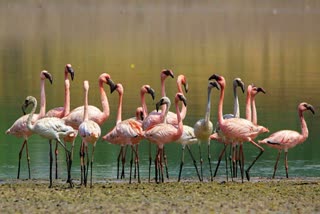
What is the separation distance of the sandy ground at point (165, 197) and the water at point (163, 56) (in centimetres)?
247

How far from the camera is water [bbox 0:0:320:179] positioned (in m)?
20.8

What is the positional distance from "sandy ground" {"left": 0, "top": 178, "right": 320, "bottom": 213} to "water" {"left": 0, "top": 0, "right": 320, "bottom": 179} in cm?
247

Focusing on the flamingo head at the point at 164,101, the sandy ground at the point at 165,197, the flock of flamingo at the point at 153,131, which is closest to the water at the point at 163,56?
the flock of flamingo at the point at 153,131

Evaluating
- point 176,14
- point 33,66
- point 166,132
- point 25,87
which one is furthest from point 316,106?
point 176,14

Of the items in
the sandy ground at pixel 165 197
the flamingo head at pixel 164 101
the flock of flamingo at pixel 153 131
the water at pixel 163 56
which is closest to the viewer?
the sandy ground at pixel 165 197

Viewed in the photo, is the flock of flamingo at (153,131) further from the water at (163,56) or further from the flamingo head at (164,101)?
the water at (163,56)

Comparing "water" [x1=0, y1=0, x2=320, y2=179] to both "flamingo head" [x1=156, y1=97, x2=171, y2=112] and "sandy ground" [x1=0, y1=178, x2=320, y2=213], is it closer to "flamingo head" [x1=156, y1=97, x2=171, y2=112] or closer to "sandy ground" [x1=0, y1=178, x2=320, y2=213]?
"flamingo head" [x1=156, y1=97, x2=171, y2=112]

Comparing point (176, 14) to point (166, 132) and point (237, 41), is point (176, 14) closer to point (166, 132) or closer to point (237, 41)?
point (237, 41)

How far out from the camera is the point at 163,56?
172ft

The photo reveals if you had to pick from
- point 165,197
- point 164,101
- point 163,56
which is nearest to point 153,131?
point 164,101

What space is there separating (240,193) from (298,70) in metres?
30.6

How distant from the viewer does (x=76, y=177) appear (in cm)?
1727

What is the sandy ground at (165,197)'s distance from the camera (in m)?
12.8

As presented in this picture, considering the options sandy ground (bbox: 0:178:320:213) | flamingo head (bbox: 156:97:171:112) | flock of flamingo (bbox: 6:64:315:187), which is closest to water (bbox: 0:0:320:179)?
flock of flamingo (bbox: 6:64:315:187)
